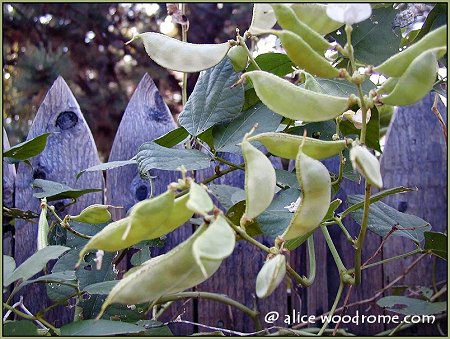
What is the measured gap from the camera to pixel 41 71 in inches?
115

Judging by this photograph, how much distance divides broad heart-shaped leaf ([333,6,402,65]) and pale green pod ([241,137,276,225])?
35 centimetres

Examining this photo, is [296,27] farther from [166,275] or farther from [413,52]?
[166,275]

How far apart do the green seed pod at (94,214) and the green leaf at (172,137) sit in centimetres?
15

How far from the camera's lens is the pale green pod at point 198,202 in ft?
1.25

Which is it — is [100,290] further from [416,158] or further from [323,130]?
[416,158]

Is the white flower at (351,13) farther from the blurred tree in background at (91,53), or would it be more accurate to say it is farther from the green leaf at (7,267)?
the blurred tree in background at (91,53)

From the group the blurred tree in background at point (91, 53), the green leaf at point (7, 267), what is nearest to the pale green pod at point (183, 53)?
the green leaf at point (7, 267)

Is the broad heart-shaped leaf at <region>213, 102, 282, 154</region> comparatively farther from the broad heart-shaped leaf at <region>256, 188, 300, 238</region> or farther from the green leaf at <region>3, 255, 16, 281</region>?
the green leaf at <region>3, 255, 16, 281</region>

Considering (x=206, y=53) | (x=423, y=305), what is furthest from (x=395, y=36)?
(x=423, y=305)

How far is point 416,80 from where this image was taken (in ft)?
1.42

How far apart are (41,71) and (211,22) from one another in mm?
1138

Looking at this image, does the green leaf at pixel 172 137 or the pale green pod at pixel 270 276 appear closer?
the pale green pod at pixel 270 276

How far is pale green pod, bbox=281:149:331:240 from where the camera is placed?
1.45 ft

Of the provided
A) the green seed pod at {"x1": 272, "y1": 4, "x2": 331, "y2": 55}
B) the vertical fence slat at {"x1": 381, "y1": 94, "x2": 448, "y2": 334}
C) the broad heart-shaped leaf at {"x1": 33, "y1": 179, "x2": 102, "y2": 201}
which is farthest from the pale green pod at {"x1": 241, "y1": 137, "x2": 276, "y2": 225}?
the vertical fence slat at {"x1": 381, "y1": 94, "x2": 448, "y2": 334}
